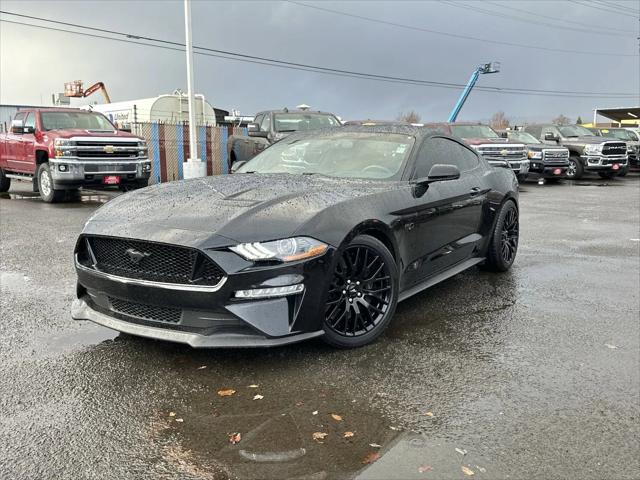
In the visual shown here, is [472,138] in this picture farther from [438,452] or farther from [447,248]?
[438,452]

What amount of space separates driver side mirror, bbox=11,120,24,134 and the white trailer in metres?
8.48

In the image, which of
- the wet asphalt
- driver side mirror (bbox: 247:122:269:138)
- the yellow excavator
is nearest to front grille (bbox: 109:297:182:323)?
the wet asphalt

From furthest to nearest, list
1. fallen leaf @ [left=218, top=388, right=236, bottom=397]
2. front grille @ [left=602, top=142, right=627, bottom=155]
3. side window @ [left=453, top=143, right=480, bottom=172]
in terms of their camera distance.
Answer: front grille @ [left=602, top=142, right=627, bottom=155], side window @ [left=453, top=143, right=480, bottom=172], fallen leaf @ [left=218, top=388, right=236, bottom=397]

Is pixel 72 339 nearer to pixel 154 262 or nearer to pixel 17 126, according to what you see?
pixel 154 262

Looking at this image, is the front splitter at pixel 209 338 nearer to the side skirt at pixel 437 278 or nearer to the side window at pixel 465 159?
the side skirt at pixel 437 278

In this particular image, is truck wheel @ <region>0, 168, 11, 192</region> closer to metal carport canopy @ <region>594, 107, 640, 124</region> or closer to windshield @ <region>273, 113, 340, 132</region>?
windshield @ <region>273, 113, 340, 132</region>

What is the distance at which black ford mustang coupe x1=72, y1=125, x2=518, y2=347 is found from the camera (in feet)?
10.7

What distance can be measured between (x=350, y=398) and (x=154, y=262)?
140 centimetres

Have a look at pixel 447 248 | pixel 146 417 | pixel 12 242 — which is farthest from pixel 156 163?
pixel 146 417

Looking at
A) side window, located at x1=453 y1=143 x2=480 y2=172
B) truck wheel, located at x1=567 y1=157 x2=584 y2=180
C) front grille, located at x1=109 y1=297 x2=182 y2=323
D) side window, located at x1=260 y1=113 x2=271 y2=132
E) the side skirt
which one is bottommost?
truck wheel, located at x1=567 y1=157 x2=584 y2=180

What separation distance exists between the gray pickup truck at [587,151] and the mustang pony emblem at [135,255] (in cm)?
1926

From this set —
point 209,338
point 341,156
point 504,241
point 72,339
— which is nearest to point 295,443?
point 209,338

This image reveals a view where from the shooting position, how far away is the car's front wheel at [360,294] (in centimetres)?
366

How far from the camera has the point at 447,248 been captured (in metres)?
4.90
